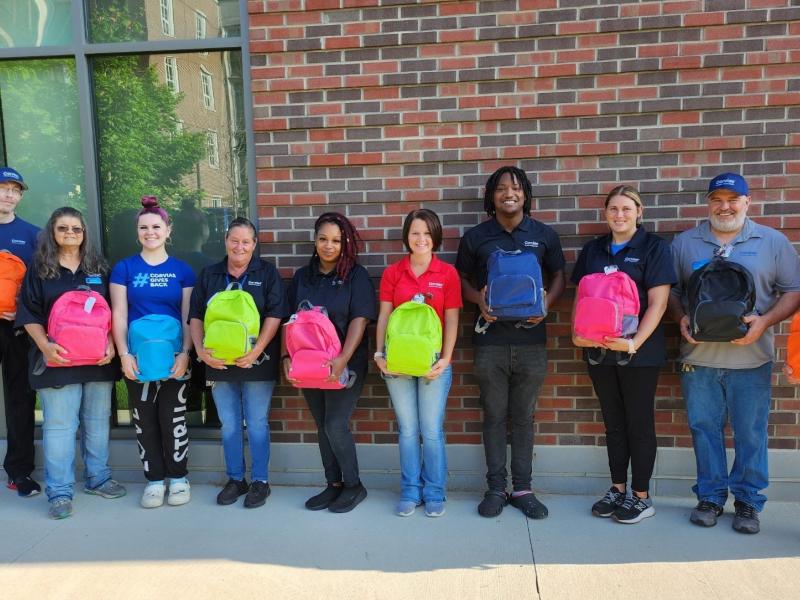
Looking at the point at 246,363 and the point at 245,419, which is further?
the point at 245,419

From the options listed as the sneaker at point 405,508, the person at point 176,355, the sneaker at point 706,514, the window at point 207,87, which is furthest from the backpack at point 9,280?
the sneaker at point 706,514

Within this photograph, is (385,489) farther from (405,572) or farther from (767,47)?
(767,47)

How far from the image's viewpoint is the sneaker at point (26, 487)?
4.13 m

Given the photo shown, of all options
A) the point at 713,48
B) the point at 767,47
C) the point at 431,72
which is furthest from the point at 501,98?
the point at 767,47

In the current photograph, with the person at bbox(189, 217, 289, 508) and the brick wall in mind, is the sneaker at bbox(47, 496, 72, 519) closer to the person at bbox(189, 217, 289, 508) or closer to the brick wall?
the person at bbox(189, 217, 289, 508)

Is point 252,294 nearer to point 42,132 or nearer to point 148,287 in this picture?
point 148,287

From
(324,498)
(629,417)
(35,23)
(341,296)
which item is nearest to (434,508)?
(324,498)

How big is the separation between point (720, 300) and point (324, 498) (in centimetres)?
253

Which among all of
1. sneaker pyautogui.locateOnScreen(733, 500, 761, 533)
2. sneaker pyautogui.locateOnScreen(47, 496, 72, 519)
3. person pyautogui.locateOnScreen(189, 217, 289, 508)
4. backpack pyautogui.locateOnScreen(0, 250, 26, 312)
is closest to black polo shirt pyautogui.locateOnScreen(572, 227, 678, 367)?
sneaker pyautogui.locateOnScreen(733, 500, 761, 533)

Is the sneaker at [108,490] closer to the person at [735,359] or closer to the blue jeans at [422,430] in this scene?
the blue jeans at [422,430]

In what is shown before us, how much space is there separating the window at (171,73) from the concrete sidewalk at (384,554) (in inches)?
111

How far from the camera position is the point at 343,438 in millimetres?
3811

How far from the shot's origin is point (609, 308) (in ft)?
10.9

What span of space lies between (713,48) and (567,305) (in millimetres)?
1749
